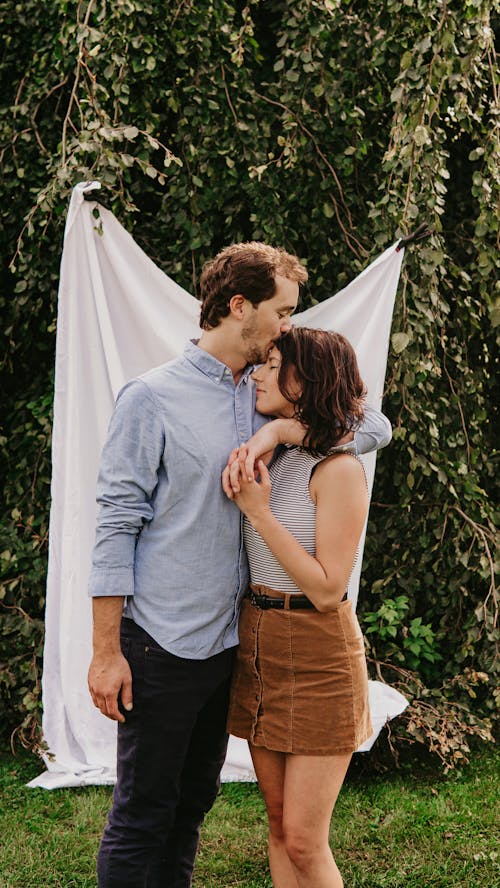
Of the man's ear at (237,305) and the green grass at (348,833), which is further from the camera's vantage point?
the green grass at (348,833)

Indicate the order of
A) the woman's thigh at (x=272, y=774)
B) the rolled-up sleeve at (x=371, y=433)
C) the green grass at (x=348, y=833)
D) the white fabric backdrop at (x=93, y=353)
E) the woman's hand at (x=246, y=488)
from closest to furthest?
the woman's hand at (x=246, y=488), the woman's thigh at (x=272, y=774), the rolled-up sleeve at (x=371, y=433), the green grass at (x=348, y=833), the white fabric backdrop at (x=93, y=353)

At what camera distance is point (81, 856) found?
7.41 ft

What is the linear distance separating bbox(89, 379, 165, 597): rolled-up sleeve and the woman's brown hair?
27 cm

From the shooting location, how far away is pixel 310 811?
1.55m

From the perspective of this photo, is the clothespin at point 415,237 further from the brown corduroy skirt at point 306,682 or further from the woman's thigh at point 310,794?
the woman's thigh at point 310,794

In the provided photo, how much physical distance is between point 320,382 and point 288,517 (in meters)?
0.26

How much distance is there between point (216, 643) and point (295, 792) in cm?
30

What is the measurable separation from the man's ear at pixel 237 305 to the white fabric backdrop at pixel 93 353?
0.79m

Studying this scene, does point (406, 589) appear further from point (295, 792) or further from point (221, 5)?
point (221, 5)

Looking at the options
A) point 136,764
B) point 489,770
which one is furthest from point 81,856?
point 489,770

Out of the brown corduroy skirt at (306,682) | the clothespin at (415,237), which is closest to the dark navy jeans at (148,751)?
the brown corduroy skirt at (306,682)

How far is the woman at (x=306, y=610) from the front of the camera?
1551mm

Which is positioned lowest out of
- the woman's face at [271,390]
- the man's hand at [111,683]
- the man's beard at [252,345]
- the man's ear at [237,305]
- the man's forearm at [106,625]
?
the man's hand at [111,683]

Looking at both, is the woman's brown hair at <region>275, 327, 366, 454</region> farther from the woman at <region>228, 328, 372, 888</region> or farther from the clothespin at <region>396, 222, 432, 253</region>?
the clothespin at <region>396, 222, 432, 253</region>
